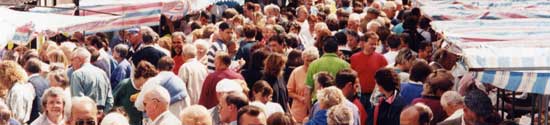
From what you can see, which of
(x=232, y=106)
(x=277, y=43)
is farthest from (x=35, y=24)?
(x=232, y=106)

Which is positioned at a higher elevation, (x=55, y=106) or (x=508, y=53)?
(x=508, y=53)

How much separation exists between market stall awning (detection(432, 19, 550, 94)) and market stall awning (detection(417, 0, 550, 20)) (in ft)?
4.65

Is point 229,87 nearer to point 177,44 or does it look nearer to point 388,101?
point 388,101

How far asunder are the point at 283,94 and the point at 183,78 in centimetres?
119

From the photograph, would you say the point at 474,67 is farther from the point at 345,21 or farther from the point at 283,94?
the point at 345,21

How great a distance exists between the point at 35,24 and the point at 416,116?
19.7 ft

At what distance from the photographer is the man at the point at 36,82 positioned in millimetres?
12992

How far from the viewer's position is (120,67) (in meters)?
15.6

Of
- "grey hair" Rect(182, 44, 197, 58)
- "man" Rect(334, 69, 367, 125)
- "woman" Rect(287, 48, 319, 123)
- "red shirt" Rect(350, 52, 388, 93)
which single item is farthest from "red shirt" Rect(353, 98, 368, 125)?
"grey hair" Rect(182, 44, 197, 58)

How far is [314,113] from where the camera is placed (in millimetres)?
11672

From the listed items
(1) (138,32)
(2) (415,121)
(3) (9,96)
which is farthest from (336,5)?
(2) (415,121)

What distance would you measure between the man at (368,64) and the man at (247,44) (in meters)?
1.81

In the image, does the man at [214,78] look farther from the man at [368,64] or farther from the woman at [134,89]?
the man at [368,64]

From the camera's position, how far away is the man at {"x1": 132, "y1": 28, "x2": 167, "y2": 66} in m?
16.0
